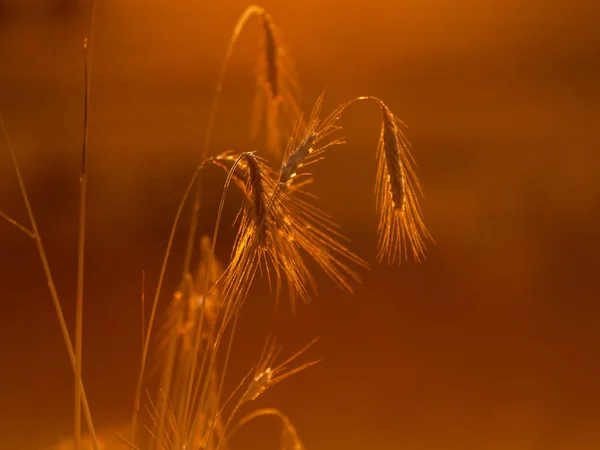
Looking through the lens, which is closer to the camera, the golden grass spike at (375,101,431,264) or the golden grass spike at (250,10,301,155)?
the golden grass spike at (375,101,431,264)

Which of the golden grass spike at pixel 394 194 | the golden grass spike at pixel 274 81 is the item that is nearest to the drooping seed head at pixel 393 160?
the golden grass spike at pixel 394 194

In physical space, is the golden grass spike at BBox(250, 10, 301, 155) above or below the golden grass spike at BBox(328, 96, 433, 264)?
above

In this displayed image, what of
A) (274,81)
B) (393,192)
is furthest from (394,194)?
(274,81)

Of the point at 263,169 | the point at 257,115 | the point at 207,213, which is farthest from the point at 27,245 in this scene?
the point at 263,169

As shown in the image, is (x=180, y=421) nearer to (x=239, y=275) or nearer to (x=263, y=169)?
(x=239, y=275)

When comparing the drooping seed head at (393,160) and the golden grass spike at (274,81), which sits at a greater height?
the golden grass spike at (274,81)

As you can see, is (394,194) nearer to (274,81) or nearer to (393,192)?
(393,192)

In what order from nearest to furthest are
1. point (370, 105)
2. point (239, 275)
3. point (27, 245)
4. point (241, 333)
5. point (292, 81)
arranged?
point (239, 275), point (292, 81), point (241, 333), point (370, 105), point (27, 245)

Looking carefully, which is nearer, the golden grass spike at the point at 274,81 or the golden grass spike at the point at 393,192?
the golden grass spike at the point at 393,192

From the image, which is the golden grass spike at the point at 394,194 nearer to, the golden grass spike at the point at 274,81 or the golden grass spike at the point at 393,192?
the golden grass spike at the point at 393,192

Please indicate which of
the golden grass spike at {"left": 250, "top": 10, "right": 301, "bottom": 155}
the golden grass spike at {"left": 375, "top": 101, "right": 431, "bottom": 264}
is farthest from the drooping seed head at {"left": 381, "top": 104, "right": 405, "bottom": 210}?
the golden grass spike at {"left": 250, "top": 10, "right": 301, "bottom": 155}

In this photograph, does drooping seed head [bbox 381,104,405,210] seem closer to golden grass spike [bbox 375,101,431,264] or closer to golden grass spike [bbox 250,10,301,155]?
golden grass spike [bbox 375,101,431,264]
